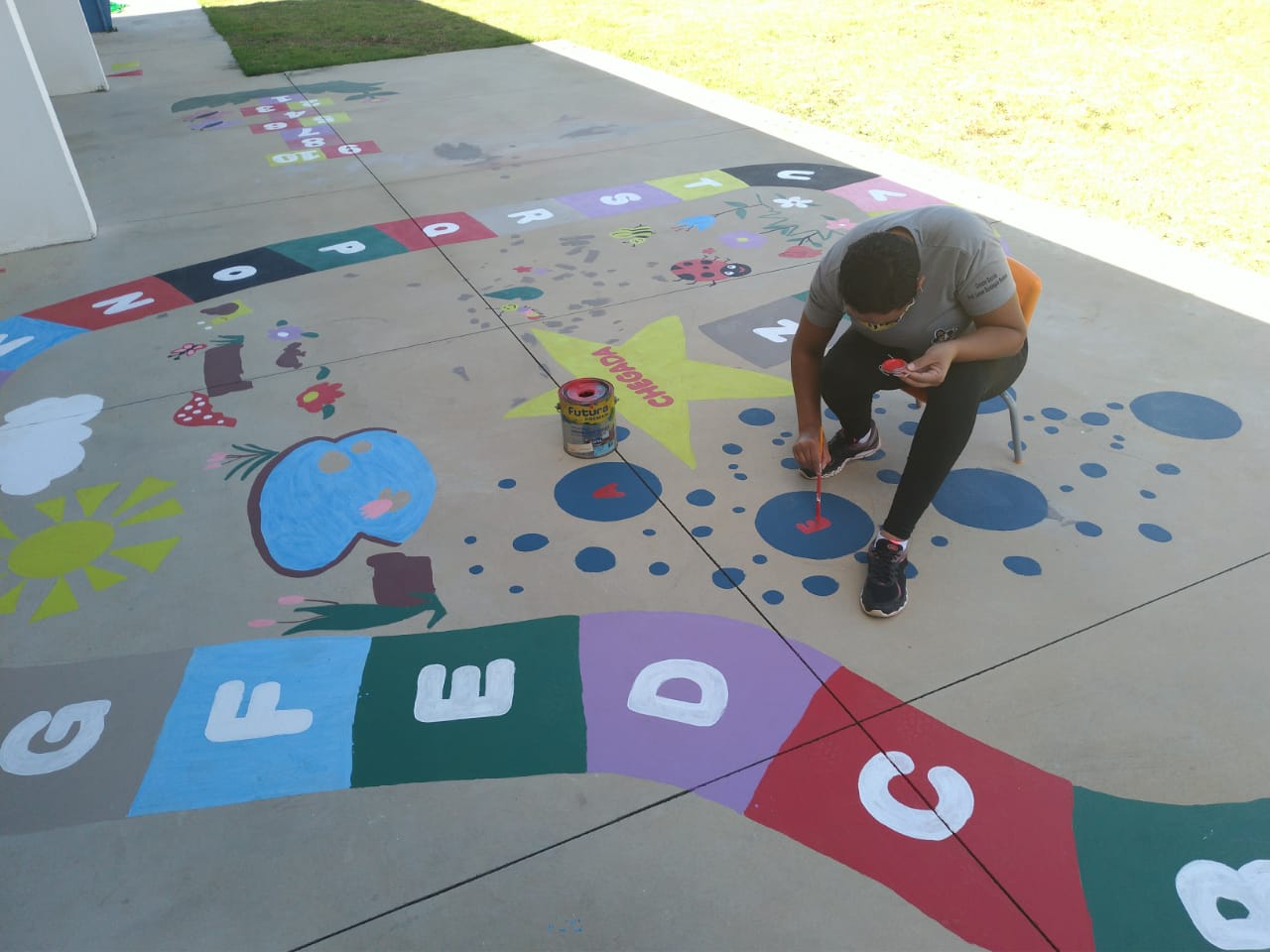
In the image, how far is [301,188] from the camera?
5543 millimetres

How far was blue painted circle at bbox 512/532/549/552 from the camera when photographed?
8.68ft

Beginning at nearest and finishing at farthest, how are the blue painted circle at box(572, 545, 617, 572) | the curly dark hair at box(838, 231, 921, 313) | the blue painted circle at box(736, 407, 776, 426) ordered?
1. the curly dark hair at box(838, 231, 921, 313)
2. the blue painted circle at box(572, 545, 617, 572)
3. the blue painted circle at box(736, 407, 776, 426)

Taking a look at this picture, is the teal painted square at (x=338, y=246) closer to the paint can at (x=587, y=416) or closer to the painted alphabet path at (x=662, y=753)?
the paint can at (x=587, y=416)

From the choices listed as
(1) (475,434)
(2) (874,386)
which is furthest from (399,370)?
(2) (874,386)

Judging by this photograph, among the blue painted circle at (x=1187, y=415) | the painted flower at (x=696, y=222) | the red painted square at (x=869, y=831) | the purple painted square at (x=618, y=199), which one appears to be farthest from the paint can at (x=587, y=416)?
the purple painted square at (x=618, y=199)

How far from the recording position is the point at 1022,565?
A: 253cm

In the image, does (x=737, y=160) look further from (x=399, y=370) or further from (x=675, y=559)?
(x=675, y=559)

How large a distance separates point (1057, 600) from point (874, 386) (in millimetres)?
808

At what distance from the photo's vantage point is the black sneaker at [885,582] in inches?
92.8

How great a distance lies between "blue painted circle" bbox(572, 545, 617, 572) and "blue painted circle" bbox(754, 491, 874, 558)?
1.52 feet

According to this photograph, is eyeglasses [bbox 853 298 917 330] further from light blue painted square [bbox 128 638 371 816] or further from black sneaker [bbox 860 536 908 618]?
light blue painted square [bbox 128 638 371 816]

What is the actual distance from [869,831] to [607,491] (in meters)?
1.34

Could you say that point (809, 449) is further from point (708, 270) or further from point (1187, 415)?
point (708, 270)

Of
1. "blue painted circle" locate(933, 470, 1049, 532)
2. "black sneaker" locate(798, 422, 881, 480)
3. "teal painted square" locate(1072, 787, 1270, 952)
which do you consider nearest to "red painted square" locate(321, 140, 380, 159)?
"black sneaker" locate(798, 422, 881, 480)
